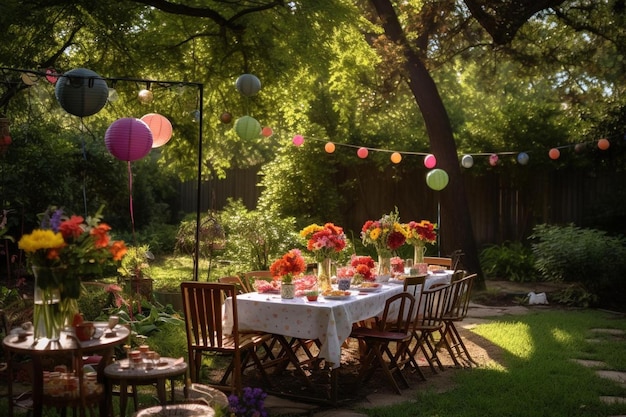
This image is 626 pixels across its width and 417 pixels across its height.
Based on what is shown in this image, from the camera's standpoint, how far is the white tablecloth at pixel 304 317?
5645 millimetres

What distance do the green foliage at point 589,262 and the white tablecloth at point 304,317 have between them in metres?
5.07

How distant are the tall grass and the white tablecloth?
630 mm

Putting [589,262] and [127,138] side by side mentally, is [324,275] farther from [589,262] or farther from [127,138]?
[589,262]

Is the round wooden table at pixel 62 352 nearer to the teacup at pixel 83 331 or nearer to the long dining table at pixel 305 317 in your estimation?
the teacup at pixel 83 331

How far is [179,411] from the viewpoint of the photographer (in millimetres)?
3990

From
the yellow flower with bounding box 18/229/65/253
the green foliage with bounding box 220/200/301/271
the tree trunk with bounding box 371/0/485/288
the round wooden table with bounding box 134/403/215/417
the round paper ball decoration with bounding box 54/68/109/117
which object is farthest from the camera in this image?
the tree trunk with bounding box 371/0/485/288

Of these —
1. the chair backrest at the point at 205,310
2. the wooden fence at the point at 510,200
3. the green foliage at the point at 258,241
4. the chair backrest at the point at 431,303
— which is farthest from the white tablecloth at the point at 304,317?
the wooden fence at the point at 510,200

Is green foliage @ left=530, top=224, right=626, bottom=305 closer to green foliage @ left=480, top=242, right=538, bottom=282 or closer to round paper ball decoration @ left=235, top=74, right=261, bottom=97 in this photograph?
green foliage @ left=480, top=242, right=538, bottom=282

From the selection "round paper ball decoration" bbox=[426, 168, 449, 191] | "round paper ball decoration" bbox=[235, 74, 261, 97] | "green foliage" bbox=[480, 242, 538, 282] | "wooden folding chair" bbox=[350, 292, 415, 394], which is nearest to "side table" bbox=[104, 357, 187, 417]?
"wooden folding chair" bbox=[350, 292, 415, 394]

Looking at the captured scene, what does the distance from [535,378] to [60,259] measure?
14.2 feet

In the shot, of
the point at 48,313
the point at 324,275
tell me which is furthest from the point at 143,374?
the point at 324,275

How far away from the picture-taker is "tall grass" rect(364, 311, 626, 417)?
542 cm

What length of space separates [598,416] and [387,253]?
9.51 ft

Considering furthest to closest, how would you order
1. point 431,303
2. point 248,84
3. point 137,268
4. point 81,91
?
point 248,84
point 137,268
point 431,303
point 81,91
